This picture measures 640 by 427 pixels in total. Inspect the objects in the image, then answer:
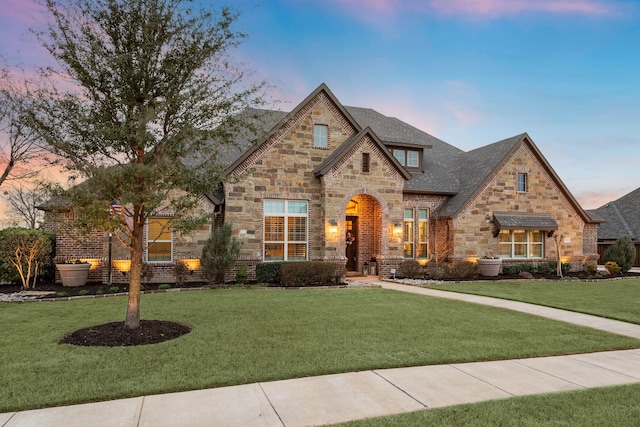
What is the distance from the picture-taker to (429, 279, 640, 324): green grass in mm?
11188

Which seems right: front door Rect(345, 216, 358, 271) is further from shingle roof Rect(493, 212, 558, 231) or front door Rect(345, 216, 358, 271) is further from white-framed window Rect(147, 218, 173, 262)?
white-framed window Rect(147, 218, 173, 262)

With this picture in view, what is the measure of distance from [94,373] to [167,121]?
4.76 meters

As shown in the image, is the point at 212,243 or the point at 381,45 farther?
the point at 381,45

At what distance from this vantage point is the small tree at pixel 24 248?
13.7m

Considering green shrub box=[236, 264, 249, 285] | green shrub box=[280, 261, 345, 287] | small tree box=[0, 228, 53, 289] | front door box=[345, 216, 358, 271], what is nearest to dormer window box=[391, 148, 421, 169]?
front door box=[345, 216, 358, 271]

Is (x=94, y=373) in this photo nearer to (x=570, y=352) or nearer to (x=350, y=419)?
(x=350, y=419)

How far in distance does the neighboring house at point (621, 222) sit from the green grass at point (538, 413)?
3152 cm

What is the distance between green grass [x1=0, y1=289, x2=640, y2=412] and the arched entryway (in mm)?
7967

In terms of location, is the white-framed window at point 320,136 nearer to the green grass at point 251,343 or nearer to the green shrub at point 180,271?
the green shrub at point 180,271

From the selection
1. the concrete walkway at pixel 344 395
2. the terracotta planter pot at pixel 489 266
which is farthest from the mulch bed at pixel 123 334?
the terracotta planter pot at pixel 489 266

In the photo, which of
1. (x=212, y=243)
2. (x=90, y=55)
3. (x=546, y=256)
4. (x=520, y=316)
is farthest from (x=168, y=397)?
(x=546, y=256)

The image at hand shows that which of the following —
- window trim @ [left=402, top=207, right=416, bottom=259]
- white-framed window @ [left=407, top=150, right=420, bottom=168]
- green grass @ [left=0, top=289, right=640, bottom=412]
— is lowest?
green grass @ [left=0, top=289, right=640, bottom=412]

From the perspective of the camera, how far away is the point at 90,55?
7.46 meters

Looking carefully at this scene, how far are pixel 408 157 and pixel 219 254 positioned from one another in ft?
39.0
